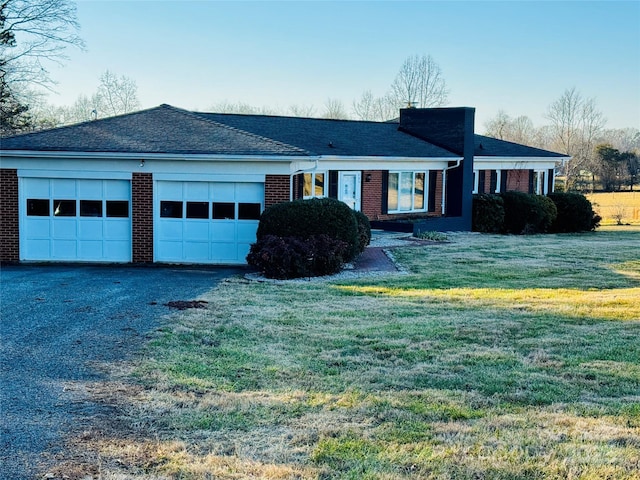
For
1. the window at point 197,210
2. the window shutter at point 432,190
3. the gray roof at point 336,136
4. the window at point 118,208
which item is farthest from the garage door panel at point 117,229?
the window shutter at point 432,190

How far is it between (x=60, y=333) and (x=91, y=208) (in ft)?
30.8

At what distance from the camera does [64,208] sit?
19547 millimetres

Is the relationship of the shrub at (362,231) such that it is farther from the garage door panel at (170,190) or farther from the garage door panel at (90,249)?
the garage door panel at (90,249)

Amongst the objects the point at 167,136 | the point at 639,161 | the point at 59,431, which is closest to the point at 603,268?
the point at 167,136

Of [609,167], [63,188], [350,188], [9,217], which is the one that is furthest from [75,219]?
[609,167]

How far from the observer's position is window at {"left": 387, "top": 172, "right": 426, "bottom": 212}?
94.3 ft

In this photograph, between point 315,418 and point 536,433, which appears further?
point 315,418

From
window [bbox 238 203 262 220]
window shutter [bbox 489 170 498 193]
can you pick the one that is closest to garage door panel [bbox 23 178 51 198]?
window [bbox 238 203 262 220]

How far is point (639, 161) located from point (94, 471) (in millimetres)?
76173

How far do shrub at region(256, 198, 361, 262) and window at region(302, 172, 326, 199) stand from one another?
498cm

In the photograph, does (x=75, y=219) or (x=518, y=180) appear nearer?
(x=75, y=219)

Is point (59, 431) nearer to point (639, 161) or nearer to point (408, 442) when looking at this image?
point (408, 442)

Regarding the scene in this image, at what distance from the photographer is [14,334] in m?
10.6

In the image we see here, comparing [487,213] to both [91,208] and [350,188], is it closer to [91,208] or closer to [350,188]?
[350,188]
